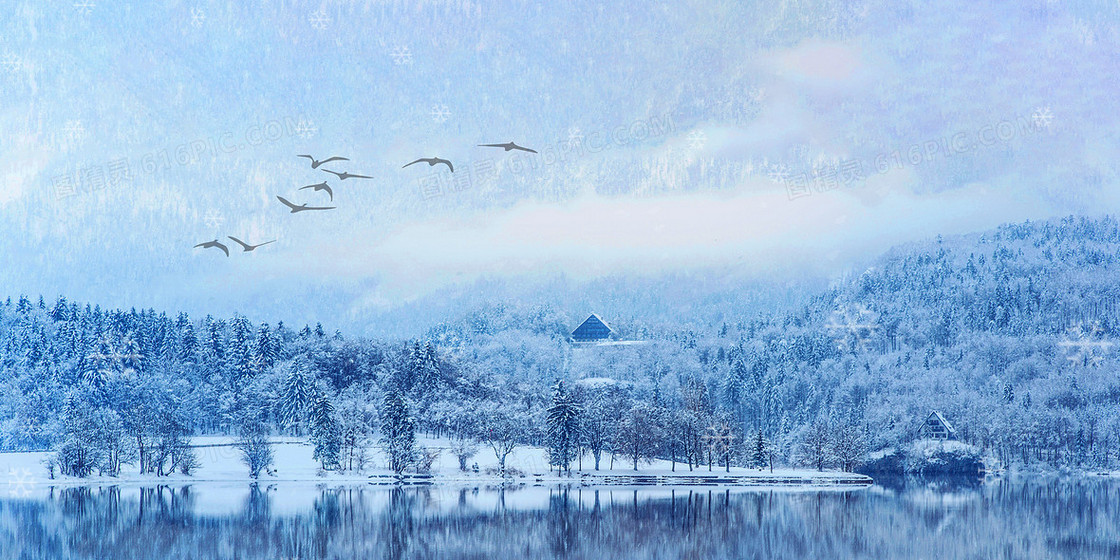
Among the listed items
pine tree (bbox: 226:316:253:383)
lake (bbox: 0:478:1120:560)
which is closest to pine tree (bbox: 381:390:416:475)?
lake (bbox: 0:478:1120:560)

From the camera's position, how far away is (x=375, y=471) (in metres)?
105

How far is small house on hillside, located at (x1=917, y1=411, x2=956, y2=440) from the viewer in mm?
140125

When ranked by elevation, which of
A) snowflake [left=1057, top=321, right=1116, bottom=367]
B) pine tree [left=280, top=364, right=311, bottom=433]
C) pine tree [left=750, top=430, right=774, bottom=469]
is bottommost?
pine tree [left=750, top=430, right=774, bottom=469]

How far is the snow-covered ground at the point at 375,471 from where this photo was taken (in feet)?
323

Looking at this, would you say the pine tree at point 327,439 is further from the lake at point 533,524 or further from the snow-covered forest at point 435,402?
the lake at point 533,524

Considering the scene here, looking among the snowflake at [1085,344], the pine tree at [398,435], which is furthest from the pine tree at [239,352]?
the snowflake at [1085,344]

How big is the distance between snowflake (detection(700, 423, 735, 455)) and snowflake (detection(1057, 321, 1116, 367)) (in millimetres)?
89962

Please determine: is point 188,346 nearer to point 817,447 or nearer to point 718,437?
point 718,437

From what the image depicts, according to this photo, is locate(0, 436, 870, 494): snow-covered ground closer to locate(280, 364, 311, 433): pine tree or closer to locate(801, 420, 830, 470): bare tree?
locate(280, 364, 311, 433): pine tree

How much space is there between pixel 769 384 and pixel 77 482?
102830 mm

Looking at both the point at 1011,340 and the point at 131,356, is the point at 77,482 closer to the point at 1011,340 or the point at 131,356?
the point at 131,356

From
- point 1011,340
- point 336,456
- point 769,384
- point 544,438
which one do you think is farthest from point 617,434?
point 1011,340

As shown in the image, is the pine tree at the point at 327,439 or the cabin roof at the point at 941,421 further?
the cabin roof at the point at 941,421

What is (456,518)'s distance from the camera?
67500mm
